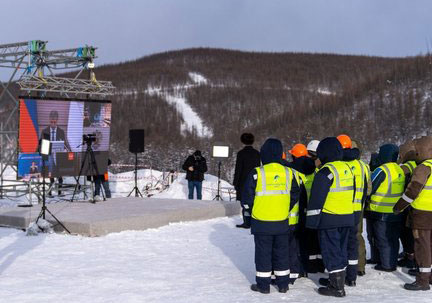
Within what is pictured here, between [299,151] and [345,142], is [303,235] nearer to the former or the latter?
[299,151]

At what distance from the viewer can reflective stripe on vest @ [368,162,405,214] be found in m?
6.80

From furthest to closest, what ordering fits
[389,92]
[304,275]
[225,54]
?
1. [225,54]
2. [389,92]
3. [304,275]

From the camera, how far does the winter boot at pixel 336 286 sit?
580 cm

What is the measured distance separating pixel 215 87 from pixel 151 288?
76.5 metres

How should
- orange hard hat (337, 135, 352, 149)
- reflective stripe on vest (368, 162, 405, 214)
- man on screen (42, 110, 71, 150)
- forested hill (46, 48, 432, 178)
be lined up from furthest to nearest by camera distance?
forested hill (46, 48, 432, 178) < man on screen (42, 110, 71, 150) < reflective stripe on vest (368, 162, 405, 214) < orange hard hat (337, 135, 352, 149)

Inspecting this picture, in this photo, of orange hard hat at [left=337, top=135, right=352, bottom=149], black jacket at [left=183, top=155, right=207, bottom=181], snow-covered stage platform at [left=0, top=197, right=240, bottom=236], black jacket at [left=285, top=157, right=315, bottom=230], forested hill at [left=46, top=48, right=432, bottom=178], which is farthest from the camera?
forested hill at [left=46, top=48, right=432, bottom=178]

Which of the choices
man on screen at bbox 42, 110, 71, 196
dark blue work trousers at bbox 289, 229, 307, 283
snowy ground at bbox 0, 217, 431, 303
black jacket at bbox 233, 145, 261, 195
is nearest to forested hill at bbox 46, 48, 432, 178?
man on screen at bbox 42, 110, 71, 196

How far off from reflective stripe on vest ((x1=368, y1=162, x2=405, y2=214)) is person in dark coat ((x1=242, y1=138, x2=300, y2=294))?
1.56 meters

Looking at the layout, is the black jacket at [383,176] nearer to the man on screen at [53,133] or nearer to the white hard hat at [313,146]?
the white hard hat at [313,146]

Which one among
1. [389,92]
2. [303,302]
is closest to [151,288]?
[303,302]

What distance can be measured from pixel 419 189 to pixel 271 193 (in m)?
1.74

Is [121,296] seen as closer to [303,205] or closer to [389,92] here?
[303,205]

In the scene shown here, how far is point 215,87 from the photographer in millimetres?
81812

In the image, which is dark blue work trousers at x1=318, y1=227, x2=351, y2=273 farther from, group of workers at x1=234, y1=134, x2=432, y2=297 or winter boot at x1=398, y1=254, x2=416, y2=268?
winter boot at x1=398, y1=254, x2=416, y2=268
